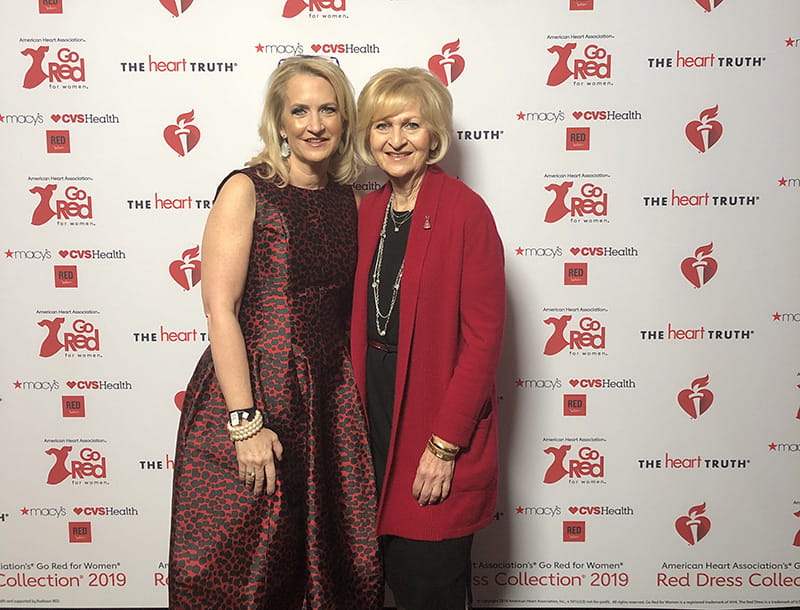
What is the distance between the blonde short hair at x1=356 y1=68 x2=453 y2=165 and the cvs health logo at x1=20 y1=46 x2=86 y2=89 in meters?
1.05

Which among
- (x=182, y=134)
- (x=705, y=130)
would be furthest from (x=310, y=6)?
(x=705, y=130)

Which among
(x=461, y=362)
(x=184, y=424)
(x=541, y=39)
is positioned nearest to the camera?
(x=461, y=362)

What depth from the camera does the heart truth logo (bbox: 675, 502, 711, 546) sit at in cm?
245

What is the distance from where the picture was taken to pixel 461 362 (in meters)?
1.67

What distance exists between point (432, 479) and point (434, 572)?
241 mm

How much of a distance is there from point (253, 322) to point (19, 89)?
1.20 meters

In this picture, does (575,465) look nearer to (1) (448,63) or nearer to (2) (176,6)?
(1) (448,63)

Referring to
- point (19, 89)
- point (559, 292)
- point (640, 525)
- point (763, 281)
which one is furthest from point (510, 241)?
point (19, 89)

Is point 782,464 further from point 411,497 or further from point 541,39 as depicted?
point 541,39

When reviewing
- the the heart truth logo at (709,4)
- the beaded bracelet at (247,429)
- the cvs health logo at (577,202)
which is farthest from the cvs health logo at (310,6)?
the beaded bracelet at (247,429)

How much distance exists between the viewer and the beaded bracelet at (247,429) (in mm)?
1654

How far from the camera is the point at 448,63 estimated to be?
86.7 inches

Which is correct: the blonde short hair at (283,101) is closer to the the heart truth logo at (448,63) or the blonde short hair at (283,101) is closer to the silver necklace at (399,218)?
the silver necklace at (399,218)

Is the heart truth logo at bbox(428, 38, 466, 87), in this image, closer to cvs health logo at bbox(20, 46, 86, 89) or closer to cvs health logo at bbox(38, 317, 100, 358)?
cvs health logo at bbox(20, 46, 86, 89)
